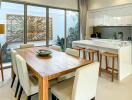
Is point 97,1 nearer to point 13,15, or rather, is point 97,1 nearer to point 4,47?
point 13,15

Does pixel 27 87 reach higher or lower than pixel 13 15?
lower

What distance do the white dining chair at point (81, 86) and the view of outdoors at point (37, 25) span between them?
3.28 metres

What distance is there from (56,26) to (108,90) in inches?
147

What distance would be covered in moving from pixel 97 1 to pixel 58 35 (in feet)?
7.63

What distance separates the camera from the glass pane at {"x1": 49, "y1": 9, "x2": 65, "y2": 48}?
5.66 metres

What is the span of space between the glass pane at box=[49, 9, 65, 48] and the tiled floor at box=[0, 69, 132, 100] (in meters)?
2.72

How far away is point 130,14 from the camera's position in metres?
5.17

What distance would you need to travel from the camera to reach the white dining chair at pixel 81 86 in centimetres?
175

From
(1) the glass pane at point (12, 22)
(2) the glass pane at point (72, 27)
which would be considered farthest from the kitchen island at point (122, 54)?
(1) the glass pane at point (12, 22)

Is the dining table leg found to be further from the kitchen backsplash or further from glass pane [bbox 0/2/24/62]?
the kitchen backsplash

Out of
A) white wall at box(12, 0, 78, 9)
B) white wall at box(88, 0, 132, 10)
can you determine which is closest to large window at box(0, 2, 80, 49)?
white wall at box(12, 0, 78, 9)

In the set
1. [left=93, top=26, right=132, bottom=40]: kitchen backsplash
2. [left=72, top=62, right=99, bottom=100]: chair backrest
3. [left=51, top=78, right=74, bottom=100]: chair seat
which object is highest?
[left=93, top=26, right=132, bottom=40]: kitchen backsplash

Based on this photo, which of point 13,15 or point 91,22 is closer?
point 13,15

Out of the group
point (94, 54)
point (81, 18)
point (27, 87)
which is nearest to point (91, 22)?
point (81, 18)
